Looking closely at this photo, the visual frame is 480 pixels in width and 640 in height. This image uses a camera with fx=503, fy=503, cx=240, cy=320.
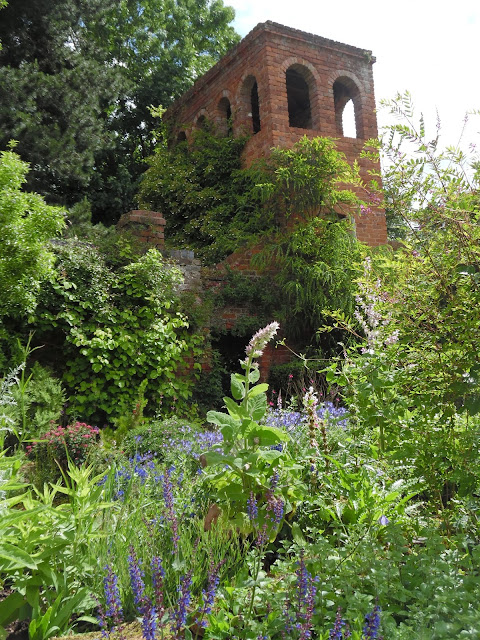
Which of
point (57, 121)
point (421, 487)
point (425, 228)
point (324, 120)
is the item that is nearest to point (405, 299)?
point (425, 228)

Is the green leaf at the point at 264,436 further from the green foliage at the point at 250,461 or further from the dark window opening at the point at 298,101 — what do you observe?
the dark window opening at the point at 298,101

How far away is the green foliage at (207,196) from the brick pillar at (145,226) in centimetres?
209

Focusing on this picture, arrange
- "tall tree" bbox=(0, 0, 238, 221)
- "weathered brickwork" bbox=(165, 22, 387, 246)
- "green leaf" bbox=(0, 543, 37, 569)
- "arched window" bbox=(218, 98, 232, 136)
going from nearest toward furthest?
1. "green leaf" bbox=(0, 543, 37, 569)
2. "weathered brickwork" bbox=(165, 22, 387, 246)
3. "tall tree" bbox=(0, 0, 238, 221)
4. "arched window" bbox=(218, 98, 232, 136)

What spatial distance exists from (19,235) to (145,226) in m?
2.65

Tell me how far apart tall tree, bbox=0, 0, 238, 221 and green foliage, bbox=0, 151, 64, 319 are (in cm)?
641

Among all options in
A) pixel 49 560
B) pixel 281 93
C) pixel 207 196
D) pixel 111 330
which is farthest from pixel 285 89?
pixel 49 560

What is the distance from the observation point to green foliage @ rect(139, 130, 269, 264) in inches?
372

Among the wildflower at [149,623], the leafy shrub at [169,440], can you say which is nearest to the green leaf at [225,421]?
the wildflower at [149,623]

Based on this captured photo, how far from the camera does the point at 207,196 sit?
33.9 ft

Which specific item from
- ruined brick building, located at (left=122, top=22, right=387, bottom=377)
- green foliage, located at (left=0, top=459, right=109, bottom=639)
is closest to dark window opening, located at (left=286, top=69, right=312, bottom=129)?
ruined brick building, located at (left=122, top=22, right=387, bottom=377)

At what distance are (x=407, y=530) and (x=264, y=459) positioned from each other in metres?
0.76

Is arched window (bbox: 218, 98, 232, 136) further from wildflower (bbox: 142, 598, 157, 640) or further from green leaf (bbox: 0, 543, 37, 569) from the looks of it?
wildflower (bbox: 142, 598, 157, 640)

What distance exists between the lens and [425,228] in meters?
2.50

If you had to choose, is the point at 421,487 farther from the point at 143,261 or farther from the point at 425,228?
the point at 143,261
